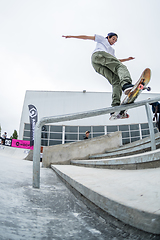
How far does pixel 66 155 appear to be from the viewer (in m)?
5.00

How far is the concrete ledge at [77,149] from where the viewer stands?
4.78m

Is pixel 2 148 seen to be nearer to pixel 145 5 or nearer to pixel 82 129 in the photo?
pixel 82 129

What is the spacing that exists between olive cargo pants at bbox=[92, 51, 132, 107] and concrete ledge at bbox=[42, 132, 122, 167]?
10.3ft

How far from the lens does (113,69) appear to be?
2256mm

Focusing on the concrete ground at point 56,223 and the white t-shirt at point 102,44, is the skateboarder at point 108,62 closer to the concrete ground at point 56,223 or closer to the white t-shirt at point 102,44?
the white t-shirt at point 102,44

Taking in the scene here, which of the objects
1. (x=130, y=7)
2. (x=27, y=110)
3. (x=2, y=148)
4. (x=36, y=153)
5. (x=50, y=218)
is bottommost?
(x=2, y=148)

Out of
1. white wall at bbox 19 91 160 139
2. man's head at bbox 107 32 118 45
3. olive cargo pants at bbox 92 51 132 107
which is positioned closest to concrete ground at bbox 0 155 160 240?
olive cargo pants at bbox 92 51 132 107

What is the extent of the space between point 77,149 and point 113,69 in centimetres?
356

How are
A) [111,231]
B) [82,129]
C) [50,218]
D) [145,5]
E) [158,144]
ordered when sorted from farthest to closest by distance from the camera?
1. [82,129]
2. [145,5]
3. [158,144]
4. [50,218]
5. [111,231]

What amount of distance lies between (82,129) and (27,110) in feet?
22.6

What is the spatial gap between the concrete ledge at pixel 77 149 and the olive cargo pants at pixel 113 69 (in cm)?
314

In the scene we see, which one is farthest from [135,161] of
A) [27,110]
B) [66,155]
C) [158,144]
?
[27,110]

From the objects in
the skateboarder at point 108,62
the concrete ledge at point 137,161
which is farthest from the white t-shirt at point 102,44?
the concrete ledge at point 137,161

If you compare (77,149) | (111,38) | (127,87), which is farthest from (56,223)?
(77,149)
